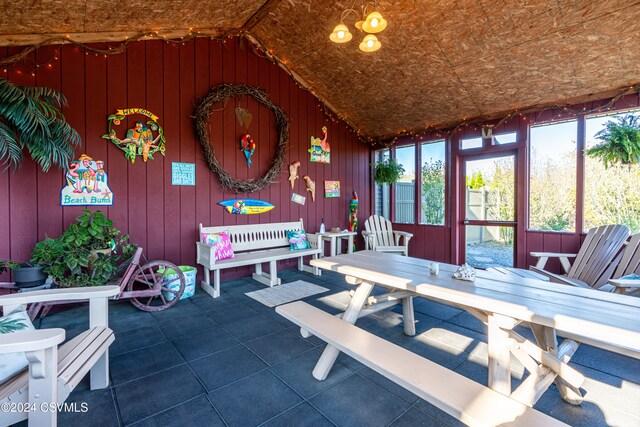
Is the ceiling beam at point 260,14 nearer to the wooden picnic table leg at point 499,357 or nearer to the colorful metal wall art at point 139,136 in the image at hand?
the colorful metal wall art at point 139,136

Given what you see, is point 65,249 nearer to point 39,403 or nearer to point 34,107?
point 34,107

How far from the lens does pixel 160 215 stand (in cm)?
362

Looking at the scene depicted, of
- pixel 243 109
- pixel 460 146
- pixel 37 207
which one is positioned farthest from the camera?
pixel 460 146

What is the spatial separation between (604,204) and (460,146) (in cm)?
193

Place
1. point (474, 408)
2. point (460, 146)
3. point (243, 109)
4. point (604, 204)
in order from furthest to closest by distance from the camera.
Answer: point (460, 146), point (243, 109), point (604, 204), point (474, 408)

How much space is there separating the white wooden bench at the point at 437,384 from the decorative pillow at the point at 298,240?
→ 2.69m

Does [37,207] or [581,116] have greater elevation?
[581,116]

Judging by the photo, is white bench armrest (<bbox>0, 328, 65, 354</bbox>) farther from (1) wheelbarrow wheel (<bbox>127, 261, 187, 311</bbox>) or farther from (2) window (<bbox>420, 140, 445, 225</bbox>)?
(2) window (<bbox>420, 140, 445, 225</bbox>)

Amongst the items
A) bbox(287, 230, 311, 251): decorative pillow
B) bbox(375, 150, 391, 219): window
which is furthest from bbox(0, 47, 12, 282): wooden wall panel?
bbox(375, 150, 391, 219): window

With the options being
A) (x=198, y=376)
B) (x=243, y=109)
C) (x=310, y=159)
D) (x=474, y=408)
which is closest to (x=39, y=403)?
(x=198, y=376)

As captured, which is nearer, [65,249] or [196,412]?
[196,412]

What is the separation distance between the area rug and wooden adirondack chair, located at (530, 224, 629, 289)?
7.95 feet

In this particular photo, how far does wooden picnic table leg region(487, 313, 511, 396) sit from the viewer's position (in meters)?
1.43

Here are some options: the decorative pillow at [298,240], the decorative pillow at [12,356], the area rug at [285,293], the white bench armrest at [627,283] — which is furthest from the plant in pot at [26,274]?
the white bench armrest at [627,283]
